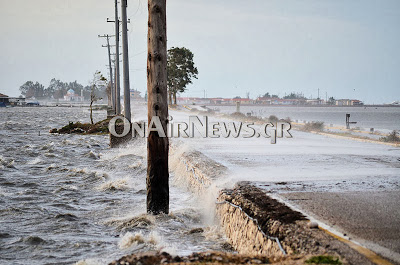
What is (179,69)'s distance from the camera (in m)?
89.3

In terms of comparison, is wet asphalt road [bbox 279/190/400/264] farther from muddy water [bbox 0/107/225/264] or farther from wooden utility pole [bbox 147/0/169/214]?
wooden utility pole [bbox 147/0/169/214]

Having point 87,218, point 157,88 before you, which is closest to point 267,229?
point 157,88

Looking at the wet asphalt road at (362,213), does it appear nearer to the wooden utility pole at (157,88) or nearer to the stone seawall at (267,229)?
the stone seawall at (267,229)

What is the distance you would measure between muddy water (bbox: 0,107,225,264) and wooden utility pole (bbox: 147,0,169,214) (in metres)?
0.90

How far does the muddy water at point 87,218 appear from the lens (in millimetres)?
7375

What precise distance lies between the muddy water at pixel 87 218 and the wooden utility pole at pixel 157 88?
0.90m

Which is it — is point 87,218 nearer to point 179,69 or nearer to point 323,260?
point 323,260

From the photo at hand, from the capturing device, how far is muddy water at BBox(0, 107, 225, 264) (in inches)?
290

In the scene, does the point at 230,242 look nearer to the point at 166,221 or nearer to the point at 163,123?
the point at 166,221

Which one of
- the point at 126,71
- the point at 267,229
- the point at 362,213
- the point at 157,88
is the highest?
the point at 126,71

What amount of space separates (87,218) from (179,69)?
80.9 meters

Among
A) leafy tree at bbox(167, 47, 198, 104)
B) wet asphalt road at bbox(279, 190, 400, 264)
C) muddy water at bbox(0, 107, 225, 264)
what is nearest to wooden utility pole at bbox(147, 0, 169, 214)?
muddy water at bbox(0, 107, 225, 264)

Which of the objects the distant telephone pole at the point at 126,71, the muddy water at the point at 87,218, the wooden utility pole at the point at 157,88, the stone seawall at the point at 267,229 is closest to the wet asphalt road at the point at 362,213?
the stone seawall at the point at 267,229

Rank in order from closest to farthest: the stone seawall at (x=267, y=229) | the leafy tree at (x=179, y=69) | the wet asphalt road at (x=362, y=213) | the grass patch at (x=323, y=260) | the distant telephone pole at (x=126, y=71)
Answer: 1. the grass patch at (x=323, y=260)
2. the stone seawall at (x=267, y=229)
3. the wet asphalt road at (x=362, y=213)
4. the distant telephone pole at (x=126, y=71)
5. the leafy tree at (x=179, y=69)
